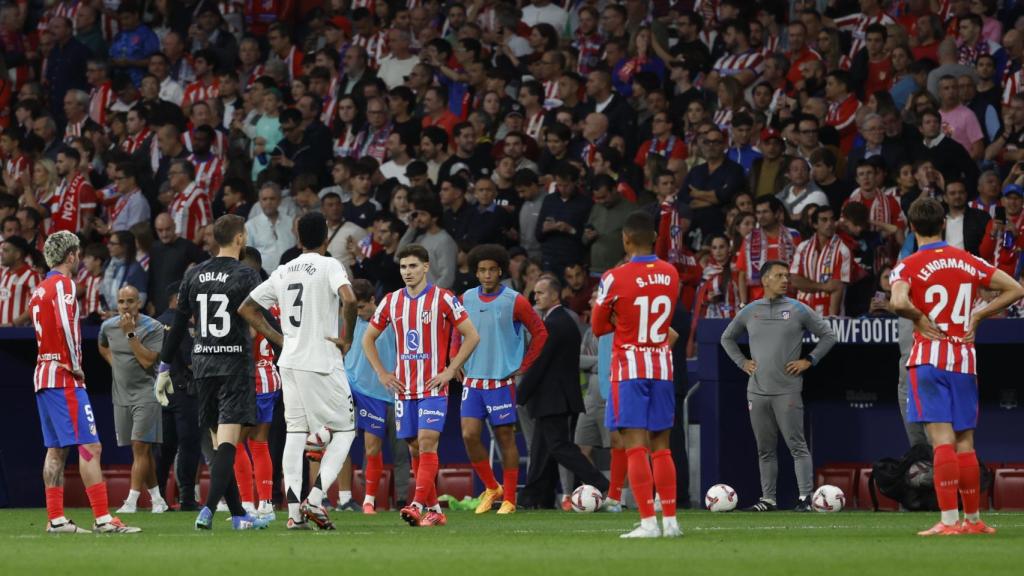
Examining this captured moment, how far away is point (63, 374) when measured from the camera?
1198 centimetres

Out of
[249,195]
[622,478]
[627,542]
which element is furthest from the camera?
[249,195]

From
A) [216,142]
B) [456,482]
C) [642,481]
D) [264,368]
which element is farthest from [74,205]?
[642,481]

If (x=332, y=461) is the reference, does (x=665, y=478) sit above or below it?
below

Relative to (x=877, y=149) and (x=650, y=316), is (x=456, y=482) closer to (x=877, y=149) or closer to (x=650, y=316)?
(x=877, y=149)

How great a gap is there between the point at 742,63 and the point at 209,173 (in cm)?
694

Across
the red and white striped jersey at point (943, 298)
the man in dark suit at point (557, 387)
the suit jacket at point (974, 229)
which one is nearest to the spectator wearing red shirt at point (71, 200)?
the man in dark suit at point (557, 387)

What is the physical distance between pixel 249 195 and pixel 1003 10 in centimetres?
947

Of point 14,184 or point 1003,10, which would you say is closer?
point 1003,10

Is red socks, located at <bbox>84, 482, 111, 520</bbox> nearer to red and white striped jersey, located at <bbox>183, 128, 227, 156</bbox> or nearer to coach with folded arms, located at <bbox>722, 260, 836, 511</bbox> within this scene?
coach with folded arms, located at <bbox>722, 260, 836, 511</bbox>

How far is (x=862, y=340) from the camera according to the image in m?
16.2

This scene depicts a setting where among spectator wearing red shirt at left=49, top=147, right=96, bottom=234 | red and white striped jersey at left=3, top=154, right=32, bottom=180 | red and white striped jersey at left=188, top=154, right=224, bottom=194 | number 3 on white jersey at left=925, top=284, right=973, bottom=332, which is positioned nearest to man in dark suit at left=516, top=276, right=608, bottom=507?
number 3 on white jersey at left=925, top=284, right=973, bottom=332

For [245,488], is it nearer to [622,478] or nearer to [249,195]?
[622,478]

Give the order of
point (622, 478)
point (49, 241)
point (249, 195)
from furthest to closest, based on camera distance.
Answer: point (249, 195) < point (622, 478) < point (49, 241)

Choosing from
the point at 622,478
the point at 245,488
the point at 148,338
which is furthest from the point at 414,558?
the point at 148,338
